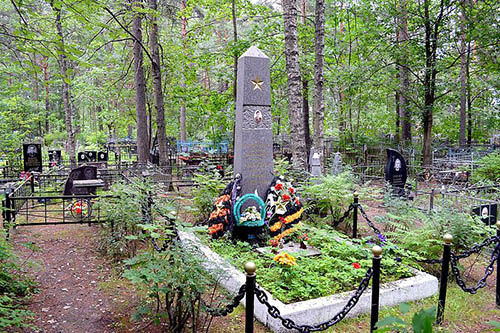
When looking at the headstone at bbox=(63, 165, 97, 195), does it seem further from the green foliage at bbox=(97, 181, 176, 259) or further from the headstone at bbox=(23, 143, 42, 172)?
the headstone at bbox=(23, 143, 42, 172)

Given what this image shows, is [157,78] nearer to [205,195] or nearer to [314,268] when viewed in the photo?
[205,195]

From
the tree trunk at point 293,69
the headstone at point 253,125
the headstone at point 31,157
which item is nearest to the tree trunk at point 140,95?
the headstone at point 31,157

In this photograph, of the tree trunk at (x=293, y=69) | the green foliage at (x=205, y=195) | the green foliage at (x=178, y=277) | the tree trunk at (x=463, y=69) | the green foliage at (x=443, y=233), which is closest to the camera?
the green foliage at (x=178, y=277)

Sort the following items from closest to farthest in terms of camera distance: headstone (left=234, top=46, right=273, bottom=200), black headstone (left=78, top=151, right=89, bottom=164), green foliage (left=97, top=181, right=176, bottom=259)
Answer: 1. green foliage (left=97, top=181, right=176, bottom=259)
2. headstone (left=234, top=46, right=273, bottom=200)
3. black headstone (left=78, top=151, right=89, bottom=164)

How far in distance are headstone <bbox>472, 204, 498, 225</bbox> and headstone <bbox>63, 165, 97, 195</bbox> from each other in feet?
29.6

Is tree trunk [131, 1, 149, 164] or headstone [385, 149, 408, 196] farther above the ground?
tree trunk [131, 1, 149, 164]

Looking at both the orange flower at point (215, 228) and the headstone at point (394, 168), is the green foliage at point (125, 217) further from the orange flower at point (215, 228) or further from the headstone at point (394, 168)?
the headstone at point (394, 168)

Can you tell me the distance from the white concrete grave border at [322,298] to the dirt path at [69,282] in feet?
4.92

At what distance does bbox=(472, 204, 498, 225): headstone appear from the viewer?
731 centimetres

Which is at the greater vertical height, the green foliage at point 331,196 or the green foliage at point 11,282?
the green foliage at point 331,196

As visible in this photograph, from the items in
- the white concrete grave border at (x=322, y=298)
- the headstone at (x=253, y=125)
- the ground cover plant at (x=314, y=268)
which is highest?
the headstone at (x=253, y=125)

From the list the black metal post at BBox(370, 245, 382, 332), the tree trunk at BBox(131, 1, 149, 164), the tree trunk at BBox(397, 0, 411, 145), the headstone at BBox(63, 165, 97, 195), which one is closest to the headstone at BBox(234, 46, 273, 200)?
the black metal post at BBox(370, 245, 382, 332)

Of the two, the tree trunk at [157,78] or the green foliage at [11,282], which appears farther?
the tree trunk at [157,78]

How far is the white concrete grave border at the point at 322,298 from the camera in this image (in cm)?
444
